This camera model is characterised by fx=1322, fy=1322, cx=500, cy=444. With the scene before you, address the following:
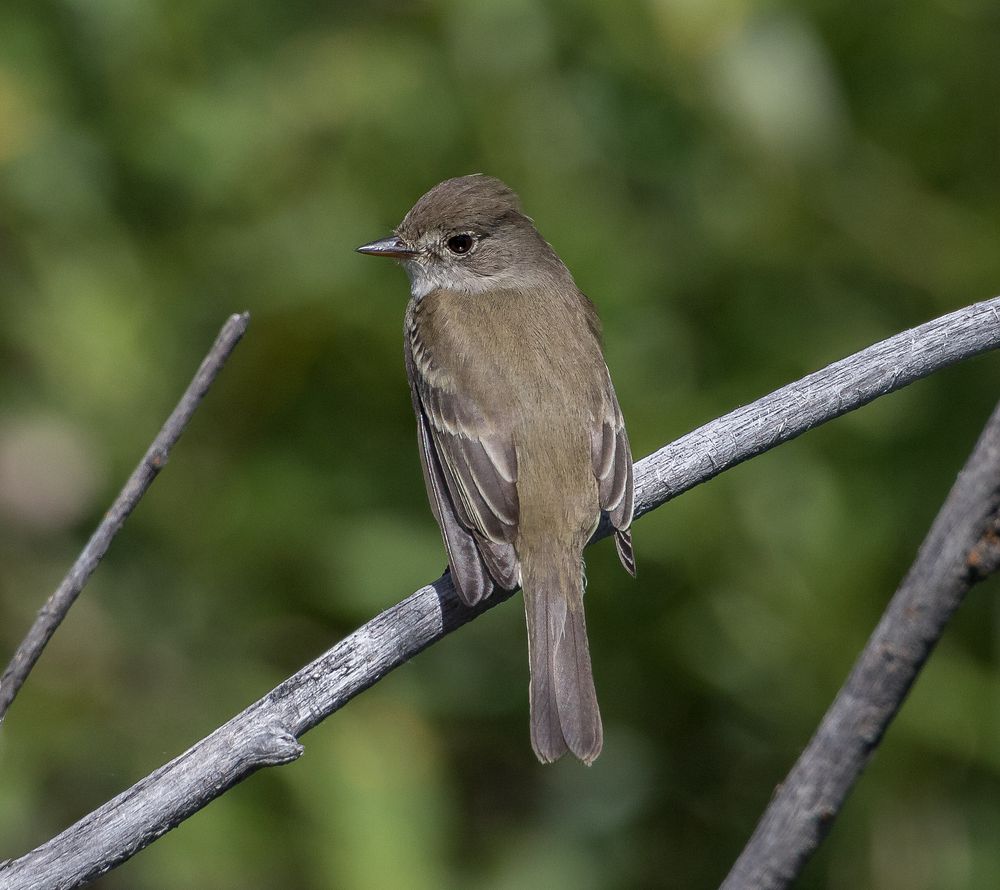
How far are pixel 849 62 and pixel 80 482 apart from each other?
306cm

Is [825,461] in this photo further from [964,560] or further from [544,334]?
[964,560]

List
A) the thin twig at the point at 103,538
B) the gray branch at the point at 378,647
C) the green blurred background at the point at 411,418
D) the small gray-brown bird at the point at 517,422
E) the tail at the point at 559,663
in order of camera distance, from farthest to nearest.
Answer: the green blurred background at the point at 411,418 → the small gray-brown bird at the point at 517,422 → the tail at the point at 559,663 → the thin twig at the point at 103,538 → the gray branch at the point at 378,647

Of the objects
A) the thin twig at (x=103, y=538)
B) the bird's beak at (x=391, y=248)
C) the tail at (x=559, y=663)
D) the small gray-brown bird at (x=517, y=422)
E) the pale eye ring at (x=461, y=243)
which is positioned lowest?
the tail at (x=559, y=663)

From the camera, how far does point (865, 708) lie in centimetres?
123

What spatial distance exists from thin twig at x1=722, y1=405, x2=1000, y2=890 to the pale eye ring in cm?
352

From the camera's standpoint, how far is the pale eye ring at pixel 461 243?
4656mm

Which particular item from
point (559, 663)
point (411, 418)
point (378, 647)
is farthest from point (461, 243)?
point (378, 647)

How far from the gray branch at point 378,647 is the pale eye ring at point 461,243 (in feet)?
4.88

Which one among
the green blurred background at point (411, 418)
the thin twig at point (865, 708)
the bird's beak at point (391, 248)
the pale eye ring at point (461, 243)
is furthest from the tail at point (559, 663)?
the thin twig at point (865, 708)

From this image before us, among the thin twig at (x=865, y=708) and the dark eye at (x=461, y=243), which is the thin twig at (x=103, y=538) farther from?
the dark eye at (x=461, y=243)

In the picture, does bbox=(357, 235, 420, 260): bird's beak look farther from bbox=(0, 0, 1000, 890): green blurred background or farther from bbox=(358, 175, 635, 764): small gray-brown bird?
bbox=(0, 0, 1000, 890): green blurred background

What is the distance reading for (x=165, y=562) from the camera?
13.8 feet

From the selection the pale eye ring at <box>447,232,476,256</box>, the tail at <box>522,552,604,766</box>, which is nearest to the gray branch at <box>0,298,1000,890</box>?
the tail at <box>522,552,604,766</box>

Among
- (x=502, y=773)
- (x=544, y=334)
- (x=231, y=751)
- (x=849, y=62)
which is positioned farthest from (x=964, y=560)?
(x=849, y=62)
